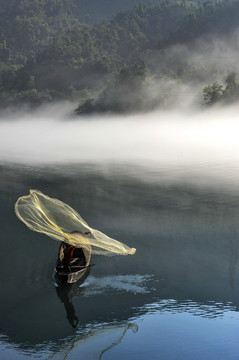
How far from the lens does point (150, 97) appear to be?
10919cm

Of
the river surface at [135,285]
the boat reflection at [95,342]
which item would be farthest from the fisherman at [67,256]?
the boat reflection at [95,342]

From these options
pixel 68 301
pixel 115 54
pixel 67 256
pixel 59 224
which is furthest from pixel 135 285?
pixel 115 54

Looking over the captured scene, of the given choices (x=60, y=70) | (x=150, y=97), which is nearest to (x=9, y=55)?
(x=60, y=70)

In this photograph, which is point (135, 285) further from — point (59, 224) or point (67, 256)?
point (59, 224)

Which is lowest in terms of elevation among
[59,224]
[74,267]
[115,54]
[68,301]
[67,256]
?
[68,301]

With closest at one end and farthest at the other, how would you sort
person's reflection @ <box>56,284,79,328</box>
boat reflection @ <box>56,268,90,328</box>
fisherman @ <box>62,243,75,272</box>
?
person's reflection @ <box>56,284,79,328</box>
boat reflection @ <box>56,268,90,328</box>
fisherman @ <box>62,243,75,272</box>

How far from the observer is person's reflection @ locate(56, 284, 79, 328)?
14727 millimetres

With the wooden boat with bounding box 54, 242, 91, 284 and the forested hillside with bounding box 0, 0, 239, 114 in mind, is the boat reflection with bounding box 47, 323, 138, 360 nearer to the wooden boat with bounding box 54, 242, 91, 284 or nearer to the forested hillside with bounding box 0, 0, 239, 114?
the wooden boat with bounding box 54, 242, 91, 284

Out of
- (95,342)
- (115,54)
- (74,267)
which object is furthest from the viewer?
(115,54)

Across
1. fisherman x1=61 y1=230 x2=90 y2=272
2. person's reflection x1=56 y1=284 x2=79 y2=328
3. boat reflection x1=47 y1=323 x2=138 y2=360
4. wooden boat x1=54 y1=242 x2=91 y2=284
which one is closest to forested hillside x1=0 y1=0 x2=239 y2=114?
wooden boat x1=54 y1=242 x2=91 y2=284

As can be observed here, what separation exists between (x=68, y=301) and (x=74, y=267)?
1.23 metres

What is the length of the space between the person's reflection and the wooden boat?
8.1 inches

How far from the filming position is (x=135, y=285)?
16828mm

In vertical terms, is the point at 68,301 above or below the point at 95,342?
above
